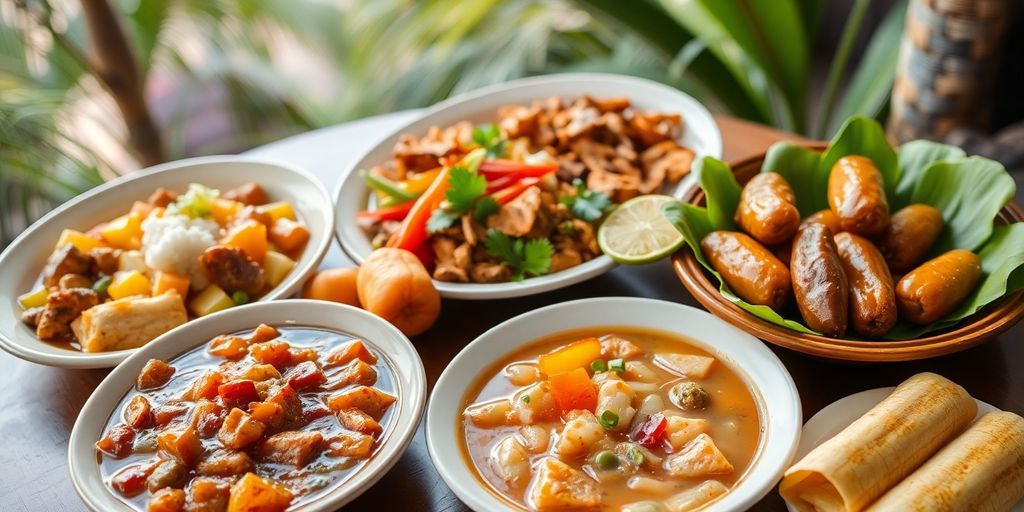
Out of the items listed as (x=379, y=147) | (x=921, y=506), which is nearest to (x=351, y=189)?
(x=379, y=147)

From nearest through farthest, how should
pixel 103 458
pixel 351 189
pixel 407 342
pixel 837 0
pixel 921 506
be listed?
pixel 921 506, pixel 103 458, pixel 407 342, pixel 351 189, pixel 837 0

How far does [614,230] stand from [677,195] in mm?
292

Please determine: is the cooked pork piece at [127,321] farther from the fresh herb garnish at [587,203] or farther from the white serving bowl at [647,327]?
the fresh herb garnish at [587,203]

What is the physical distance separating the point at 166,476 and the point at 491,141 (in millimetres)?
1513

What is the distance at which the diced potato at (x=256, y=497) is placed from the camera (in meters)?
1.59

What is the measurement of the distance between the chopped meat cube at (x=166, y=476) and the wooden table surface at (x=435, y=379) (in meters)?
0.32

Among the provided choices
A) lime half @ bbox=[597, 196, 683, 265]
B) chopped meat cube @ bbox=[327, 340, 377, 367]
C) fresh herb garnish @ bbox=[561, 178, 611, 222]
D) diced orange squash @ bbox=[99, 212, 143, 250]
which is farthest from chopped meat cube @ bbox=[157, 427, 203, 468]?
fresh herb garnish @ bbox=[561, 178, 611, 222]

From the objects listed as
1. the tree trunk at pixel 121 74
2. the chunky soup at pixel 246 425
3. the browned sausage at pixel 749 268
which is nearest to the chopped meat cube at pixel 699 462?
the browned sausage at pixel 749 268

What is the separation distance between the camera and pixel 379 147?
2.97 m

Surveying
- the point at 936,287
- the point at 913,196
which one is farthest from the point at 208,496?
the point at 913,196

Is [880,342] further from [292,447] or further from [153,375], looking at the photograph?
[153,375]

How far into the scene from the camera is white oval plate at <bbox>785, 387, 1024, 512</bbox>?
1761 millimetres

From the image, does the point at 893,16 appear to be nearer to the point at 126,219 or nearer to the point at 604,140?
the point at 604,140

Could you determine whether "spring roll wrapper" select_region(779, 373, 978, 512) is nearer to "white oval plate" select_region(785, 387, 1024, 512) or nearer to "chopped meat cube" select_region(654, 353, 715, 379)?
"white oval plate" select_region(785, 387, 1024, 512)
